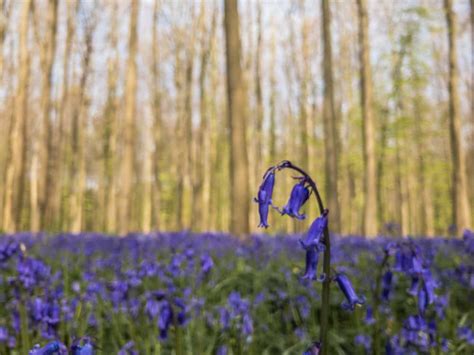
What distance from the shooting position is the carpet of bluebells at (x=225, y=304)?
2676mm

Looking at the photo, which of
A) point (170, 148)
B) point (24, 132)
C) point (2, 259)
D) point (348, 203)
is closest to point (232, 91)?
point (2, 259)

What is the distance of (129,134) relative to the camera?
47.6ft

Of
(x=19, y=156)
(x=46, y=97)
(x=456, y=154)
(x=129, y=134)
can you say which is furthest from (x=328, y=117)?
(x=19, y=156)

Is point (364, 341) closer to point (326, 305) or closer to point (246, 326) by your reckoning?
point (246, 326)

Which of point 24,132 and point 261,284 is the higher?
point 24,132

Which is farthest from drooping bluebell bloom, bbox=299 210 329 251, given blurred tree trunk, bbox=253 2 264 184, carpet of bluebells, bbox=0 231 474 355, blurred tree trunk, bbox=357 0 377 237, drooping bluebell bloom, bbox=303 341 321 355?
blurred tree trunk, bbox=253 2 264 184

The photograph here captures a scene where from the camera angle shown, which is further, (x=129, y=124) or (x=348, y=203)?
(x=348, y=203)

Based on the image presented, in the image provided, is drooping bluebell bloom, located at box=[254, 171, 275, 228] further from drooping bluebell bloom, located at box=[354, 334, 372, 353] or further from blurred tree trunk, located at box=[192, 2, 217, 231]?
blurred tree trunk, located at box=[192, 2, 217, 231]

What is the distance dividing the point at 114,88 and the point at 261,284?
66.6 ft

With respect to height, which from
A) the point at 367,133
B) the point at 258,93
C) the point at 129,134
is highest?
the point at 258,93

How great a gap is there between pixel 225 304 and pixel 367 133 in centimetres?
1037

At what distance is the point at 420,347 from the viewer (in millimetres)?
3389

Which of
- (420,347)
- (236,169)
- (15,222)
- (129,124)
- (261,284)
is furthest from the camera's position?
(129,124)

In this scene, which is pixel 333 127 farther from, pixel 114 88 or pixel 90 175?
pixel 90 175
